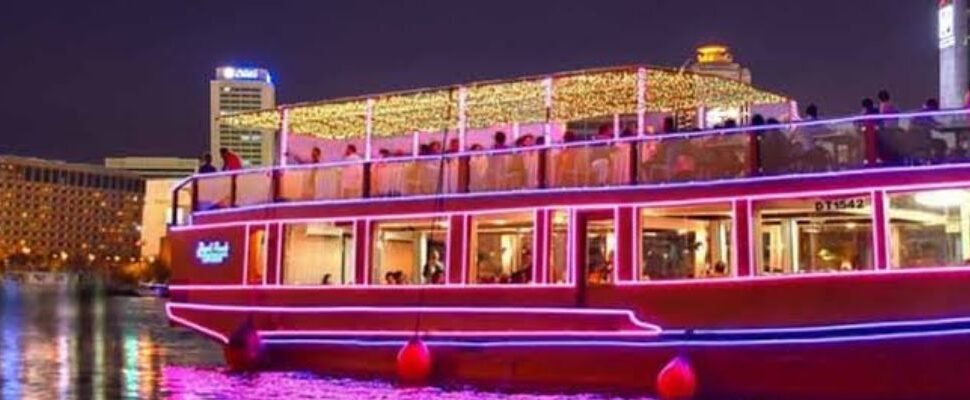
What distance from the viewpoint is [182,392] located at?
24.8 meters

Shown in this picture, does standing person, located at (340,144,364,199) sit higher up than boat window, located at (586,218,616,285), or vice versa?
standing person, located at (340,144,364,199)

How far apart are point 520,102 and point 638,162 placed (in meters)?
4.23

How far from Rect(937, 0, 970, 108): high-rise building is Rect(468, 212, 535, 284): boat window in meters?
28.2

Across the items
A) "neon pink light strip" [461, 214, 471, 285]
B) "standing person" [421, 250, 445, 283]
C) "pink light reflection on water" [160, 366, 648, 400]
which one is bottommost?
"pink light reflection on water" [160, 366, 648, 400]

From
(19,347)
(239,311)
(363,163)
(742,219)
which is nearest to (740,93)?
(742,219)

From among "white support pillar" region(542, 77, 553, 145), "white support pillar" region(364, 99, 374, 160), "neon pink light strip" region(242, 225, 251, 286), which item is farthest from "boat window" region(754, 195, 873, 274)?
→ "neon pink light strip" region(242, 225, 251, 286)

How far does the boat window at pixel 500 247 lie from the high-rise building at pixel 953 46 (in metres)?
28.2

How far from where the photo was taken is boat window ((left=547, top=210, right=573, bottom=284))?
904 inches

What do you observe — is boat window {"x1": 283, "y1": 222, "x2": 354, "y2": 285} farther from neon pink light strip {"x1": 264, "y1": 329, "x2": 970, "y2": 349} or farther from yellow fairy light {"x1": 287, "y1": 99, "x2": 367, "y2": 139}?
yellow fairy light {"x1": 287, "y1": 99, "x2": 367, "y2": 139}

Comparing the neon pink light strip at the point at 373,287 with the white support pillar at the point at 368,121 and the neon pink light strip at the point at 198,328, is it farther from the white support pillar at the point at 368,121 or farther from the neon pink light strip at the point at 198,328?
the white support pillar at the point at 368,121

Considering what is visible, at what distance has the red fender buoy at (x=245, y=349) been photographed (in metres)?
26.2

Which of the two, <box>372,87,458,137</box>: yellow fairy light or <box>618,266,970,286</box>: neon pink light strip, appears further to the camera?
<box>372,87,458,137</box>: yellow fairy light

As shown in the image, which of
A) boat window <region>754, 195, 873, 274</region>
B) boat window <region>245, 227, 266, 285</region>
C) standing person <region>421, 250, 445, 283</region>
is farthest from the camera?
boat window <region>245, 227, 266, 285</region>

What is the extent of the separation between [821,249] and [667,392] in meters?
3.03
